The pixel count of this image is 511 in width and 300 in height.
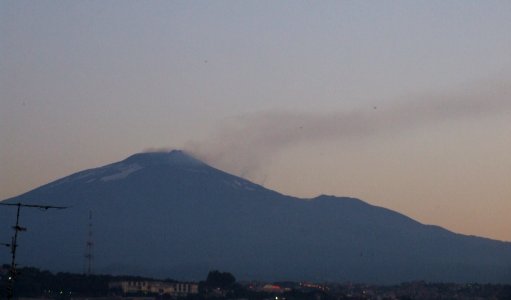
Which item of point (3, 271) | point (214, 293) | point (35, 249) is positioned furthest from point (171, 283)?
point (35, 249)

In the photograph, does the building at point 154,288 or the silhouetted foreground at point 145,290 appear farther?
the building at point 154,288

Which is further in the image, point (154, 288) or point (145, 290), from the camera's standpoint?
point (154, 288)

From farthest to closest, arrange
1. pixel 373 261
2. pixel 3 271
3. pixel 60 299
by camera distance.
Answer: pixel 373 261 → pixel 3 271 → pixel 60 299

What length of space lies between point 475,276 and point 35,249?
69338 millimetres

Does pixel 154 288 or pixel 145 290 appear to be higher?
Result: pixel 154 288

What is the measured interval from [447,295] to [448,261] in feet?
318

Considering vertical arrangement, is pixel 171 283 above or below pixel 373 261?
below

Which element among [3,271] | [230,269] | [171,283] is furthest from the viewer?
[230,269]

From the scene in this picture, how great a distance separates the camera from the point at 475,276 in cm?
16588

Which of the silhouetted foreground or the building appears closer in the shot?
the silhouetted foreground

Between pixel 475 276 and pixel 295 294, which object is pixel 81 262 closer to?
pixel 475 276

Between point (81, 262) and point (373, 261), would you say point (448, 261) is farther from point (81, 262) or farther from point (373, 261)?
point (81, 262)

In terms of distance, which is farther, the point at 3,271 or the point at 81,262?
the point at 81,262

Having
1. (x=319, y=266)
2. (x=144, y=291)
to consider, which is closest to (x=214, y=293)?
(x=144, y=291)
